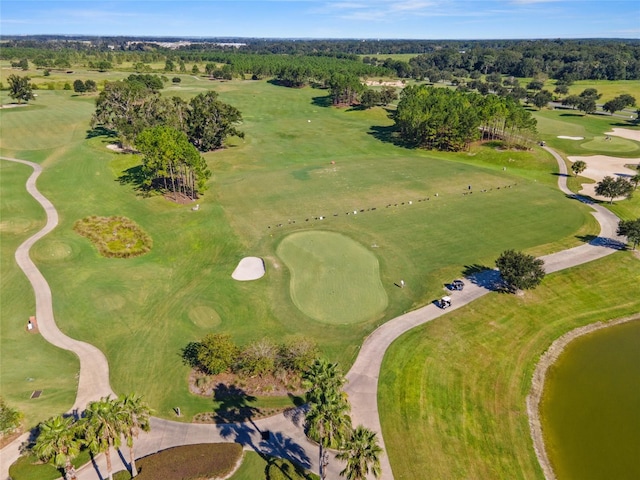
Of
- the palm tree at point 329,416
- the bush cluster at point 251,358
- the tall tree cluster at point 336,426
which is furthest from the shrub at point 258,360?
the palm tree at point 329,416

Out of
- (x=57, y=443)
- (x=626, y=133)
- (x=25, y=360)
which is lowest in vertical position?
(x=25, y=360)

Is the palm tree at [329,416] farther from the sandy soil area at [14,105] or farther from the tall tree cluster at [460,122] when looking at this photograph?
the sandy soil area at [14,105]

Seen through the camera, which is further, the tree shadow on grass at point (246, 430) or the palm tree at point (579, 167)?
the palm tree at point (579, 167)

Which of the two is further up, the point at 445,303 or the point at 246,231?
the point at 246,231

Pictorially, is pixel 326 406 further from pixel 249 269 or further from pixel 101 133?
pixel 101 133

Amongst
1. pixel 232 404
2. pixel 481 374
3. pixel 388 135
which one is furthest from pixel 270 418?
pixel 388 135

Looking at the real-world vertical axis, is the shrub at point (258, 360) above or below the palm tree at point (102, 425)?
below
